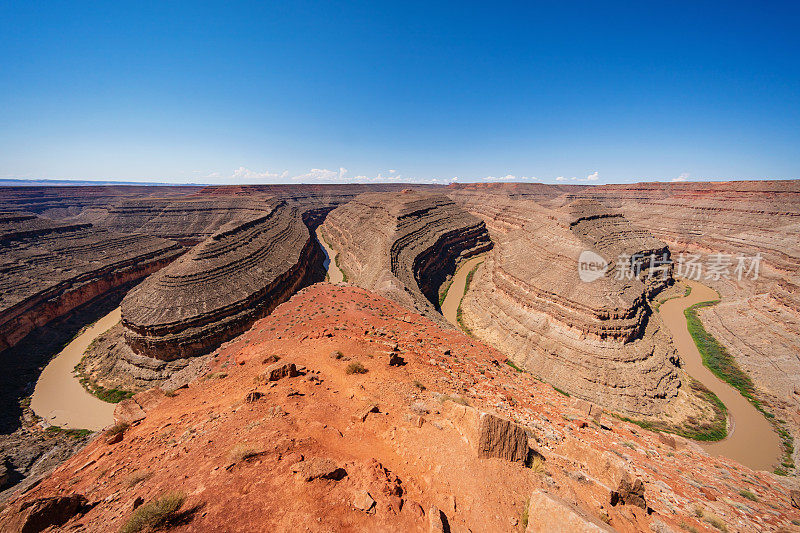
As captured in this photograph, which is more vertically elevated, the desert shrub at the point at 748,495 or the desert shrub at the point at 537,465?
the desert shrub at the point at 537,465

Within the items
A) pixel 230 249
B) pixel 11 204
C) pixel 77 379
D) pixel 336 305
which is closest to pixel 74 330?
pixel 77 379

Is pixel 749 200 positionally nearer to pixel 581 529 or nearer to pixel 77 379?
pixel 581 529

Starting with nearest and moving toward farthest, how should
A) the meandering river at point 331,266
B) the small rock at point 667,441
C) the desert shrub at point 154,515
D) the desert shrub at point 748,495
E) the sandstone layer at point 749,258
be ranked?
1. the desert shrub at point 154,515
2. the desert shrub at point 748,495
3. the small rock at point 667,441
4. the sandstone layer at point 749,258
5. the meandering river at point 331,266

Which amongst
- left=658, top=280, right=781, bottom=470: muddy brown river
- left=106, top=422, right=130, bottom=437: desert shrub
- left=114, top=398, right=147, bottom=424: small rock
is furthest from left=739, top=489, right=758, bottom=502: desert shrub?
left=114, top=398, right=147, bottom=424: small rock

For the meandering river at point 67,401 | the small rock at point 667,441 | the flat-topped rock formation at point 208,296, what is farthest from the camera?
the flat-topped rock formation at point 208,296

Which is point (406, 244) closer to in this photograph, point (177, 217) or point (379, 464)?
point (379, 464)

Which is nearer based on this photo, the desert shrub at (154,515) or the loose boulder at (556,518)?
the desert shrub at (154,515)

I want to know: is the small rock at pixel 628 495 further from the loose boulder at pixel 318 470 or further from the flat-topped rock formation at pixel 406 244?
the flat-topped rock formation at pixel 406 244

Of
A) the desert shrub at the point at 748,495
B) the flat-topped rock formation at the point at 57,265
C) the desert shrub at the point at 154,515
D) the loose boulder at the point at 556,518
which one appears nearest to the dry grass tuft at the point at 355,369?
the desert shrub at the point at 154,515
